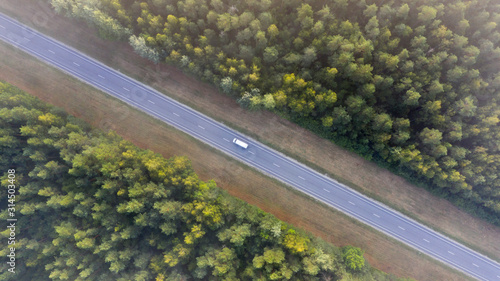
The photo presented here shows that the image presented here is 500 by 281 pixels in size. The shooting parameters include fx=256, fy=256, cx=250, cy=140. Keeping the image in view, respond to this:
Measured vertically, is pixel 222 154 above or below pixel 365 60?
below

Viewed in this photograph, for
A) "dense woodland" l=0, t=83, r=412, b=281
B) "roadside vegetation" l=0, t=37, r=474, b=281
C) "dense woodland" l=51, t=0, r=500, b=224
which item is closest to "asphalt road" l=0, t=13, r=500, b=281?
"roadside vegetation" l=0, t=37, r=474, b=281

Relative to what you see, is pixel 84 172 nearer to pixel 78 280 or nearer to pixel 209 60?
pixel 78 280

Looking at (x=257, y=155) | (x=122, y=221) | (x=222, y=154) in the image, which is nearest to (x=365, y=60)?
(x=257, y=155)

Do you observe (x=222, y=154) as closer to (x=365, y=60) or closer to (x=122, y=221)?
(x=122, y=221)

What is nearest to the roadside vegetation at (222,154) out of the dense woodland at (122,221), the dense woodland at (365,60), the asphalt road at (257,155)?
the asphalt road at (257,155)

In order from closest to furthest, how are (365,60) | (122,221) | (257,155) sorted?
(365,60), (122,221), (257,155)

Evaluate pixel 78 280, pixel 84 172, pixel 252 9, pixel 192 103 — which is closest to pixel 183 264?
pixel 78 280
